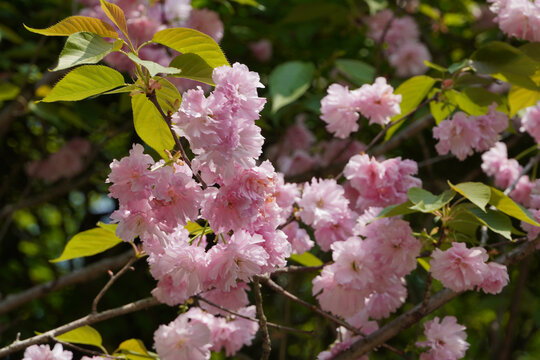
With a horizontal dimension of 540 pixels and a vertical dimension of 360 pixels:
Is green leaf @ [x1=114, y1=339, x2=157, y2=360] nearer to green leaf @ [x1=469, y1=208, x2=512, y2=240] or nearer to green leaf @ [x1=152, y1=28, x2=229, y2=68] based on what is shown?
green leaf @ [x1=152, y1=28, x2=229, y2=68]

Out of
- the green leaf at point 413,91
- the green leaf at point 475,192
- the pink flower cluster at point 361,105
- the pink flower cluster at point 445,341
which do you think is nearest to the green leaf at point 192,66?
the green leaf at point 475,192

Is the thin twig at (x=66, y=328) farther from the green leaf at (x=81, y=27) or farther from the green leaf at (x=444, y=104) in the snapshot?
the green leaf at (x=444, y=104)

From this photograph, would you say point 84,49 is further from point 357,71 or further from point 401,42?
point 401,42

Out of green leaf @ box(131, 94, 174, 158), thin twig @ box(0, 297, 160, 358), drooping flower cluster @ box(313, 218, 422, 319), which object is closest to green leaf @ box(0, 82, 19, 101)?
thin twig @ box(0, 297, 160, 358)

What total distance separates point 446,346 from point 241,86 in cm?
91

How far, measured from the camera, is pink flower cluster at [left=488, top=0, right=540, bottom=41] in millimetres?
1860

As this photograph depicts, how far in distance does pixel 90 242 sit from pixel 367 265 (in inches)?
27.2

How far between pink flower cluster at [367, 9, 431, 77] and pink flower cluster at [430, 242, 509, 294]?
5.67 ft

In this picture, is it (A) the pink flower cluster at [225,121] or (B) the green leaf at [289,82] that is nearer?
(A) the pink flower cluster at [225,121]

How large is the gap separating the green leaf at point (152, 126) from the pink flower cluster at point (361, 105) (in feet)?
2.04

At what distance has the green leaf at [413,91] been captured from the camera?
1.86 metres

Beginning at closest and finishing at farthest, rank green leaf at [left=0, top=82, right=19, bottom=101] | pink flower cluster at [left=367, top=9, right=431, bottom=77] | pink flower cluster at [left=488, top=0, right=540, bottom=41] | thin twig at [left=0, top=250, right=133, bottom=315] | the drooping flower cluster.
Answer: the drooping flower cluster
pink flower cluster at [left=488, top=0, right=540, bottom=41]
thin twig at [left=0, top=250, right=133, bottom=315]
green leaf at [left=0, top=82, right=19, bottom=101]
pink flower cluster at [left=367, top=9, right=431, bottom=77]

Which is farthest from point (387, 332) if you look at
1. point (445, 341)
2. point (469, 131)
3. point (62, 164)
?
point (62, 164)

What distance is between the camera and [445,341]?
1667 millimetres
